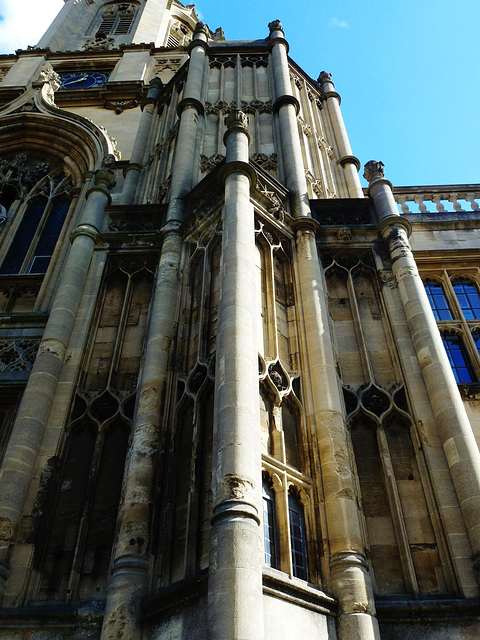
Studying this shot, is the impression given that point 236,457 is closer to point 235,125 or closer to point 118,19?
point 235,125

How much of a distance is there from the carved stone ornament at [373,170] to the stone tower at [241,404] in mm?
94

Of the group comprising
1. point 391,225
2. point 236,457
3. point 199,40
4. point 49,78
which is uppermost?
point 49,78

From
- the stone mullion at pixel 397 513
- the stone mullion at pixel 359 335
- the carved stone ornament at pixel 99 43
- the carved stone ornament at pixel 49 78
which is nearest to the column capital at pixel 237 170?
the stone mullion at pixel 359 335

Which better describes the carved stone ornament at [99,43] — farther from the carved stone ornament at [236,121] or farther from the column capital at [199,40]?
the carved stone ornament at [236,121]

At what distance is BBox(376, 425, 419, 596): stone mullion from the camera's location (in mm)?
6320

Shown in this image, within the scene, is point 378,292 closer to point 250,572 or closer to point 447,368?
point 447,368

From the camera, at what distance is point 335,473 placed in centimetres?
666

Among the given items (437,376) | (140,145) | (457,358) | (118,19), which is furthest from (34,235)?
(118,19)

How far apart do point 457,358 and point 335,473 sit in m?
4.74

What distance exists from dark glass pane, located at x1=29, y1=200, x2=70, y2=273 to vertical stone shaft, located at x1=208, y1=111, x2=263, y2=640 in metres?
6.08

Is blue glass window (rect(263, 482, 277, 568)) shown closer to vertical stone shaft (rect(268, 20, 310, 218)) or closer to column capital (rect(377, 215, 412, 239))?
vertical stone shaft (rect(268, 20, 310, 218))

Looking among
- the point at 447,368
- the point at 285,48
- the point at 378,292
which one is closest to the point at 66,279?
the point at 378,292

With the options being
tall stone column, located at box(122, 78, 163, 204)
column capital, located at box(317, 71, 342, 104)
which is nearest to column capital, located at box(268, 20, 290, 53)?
column capital, located at box(317, 71, 342, 104)

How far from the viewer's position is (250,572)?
4.80 metres
